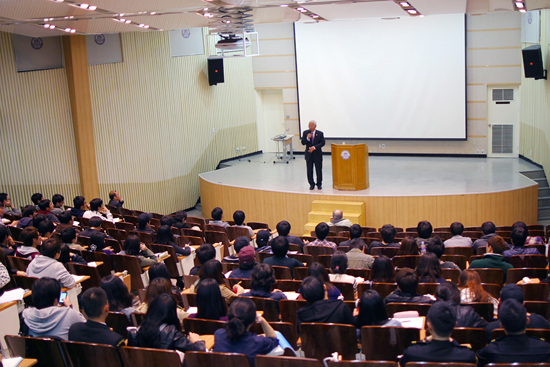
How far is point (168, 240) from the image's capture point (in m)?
7.27

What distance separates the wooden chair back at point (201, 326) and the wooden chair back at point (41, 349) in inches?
33.2

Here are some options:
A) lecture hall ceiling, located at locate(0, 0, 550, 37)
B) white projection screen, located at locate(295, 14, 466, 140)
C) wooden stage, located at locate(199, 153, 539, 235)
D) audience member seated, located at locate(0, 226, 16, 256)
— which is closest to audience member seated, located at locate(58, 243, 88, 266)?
audience member seated, located at locate(0, 226, 16, 256)

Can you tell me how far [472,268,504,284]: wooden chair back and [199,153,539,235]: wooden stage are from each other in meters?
5.24

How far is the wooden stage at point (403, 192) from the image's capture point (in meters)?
10.9

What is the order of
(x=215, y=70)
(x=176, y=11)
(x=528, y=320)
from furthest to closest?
1. (x=215, y=70)
2. (x=176, y=11)
3. (x=528, y=320)

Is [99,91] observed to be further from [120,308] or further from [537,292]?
[537,292]

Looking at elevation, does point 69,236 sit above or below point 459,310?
above

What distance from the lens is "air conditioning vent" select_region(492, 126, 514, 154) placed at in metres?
14.3

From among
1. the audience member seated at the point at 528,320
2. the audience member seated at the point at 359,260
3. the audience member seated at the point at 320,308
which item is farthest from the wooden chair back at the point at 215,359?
the audience member seated at the point at 359,260

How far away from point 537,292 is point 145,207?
387 inches

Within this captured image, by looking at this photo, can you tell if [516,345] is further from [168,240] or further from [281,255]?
[168,240]

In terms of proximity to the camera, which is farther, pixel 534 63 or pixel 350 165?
pixel 534 63

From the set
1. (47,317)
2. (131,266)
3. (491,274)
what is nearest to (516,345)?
(491,274)

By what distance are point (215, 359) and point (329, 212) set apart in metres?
7.78
